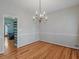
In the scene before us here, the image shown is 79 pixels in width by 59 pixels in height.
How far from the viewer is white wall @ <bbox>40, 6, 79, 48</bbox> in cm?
496

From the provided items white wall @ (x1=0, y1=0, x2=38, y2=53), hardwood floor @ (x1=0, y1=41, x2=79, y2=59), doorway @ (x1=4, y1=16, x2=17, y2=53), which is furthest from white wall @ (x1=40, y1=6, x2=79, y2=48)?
doorway @ (x1=4, y1=16, x2=17, y2=53)

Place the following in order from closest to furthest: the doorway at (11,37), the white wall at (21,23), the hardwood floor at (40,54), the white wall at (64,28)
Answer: the hardwood floor at (40,54) < the white wall at (21,23) < the doorway at (11,37) < the white wall at (64,28)

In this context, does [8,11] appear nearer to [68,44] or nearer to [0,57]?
[0,57]

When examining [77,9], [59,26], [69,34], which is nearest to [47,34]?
[59,26]

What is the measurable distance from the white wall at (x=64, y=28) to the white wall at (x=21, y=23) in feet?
4.37

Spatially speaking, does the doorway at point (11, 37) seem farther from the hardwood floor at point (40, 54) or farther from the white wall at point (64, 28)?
the white wall at point (64, 28)

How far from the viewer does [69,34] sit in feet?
17.2

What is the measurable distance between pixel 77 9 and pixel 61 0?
1861mm

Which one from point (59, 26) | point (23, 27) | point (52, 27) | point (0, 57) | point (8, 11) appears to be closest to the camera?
point (0, 57)

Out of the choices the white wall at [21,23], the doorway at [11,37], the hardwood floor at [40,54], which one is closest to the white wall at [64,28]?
the hardwood floor at [40,54]

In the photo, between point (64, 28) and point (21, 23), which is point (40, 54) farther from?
point (64, 28)

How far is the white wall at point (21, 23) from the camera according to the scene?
3877 mm

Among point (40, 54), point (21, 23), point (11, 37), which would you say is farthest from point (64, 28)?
point (11, 37)

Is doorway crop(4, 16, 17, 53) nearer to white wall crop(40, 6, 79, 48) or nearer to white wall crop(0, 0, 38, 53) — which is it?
white wall crop(0, 0, 38, 53)
